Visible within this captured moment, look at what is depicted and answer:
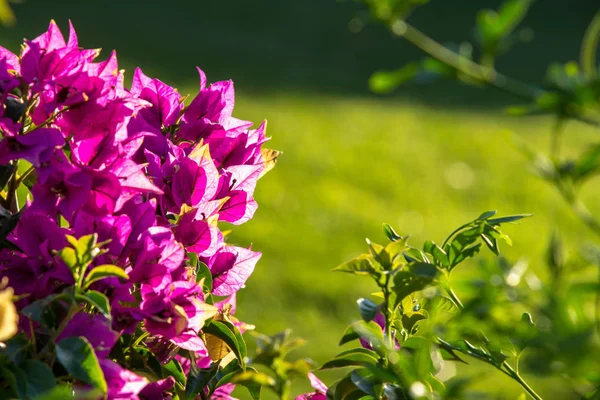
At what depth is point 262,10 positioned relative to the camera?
347 inches

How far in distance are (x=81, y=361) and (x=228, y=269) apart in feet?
0.89

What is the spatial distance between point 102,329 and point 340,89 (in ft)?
21.4

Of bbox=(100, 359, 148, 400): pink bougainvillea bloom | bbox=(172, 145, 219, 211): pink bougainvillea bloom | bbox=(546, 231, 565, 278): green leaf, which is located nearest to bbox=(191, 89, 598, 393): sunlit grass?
bbox=(172, 145, 219, 211): pink bougainvillea bloom

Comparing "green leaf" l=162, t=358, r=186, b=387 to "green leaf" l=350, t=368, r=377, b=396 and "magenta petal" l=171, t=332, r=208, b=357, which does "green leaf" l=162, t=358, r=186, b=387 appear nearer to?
"magenta petal" l=171, t=332, r=208, b=357

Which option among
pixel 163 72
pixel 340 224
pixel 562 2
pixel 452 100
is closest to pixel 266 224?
pixel 340 224

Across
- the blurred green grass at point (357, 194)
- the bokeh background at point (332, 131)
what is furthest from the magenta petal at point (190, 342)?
the blurred green grass at point (357, 194)

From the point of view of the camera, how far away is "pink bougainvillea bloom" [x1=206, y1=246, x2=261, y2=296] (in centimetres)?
89

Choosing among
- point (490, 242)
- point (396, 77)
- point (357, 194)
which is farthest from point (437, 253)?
point (357, 194)

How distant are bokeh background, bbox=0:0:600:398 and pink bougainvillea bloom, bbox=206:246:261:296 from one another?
7.29 feet

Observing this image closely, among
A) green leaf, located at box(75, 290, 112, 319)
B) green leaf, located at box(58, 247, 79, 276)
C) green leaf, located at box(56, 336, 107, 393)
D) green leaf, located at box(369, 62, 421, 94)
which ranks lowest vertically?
green leaf, located at box(56, 336, 107, 393)

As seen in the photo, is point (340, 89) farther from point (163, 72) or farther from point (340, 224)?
point (340, 224)

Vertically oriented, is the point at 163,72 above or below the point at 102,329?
above

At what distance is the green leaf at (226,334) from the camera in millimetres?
851

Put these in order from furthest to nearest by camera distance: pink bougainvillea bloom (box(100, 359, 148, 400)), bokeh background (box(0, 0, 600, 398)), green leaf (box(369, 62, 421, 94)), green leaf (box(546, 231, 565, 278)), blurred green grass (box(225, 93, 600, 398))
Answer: bokeh background (box(0, 0, 600, 398)), blurred green grass (box(225, 93, 600, 398)), green leaf (box(369, 62, 421, 94)), pink bougainvillea bloom (box(100, 359, 148, 400)), green leaf (box(546, 231, 565, 278))
